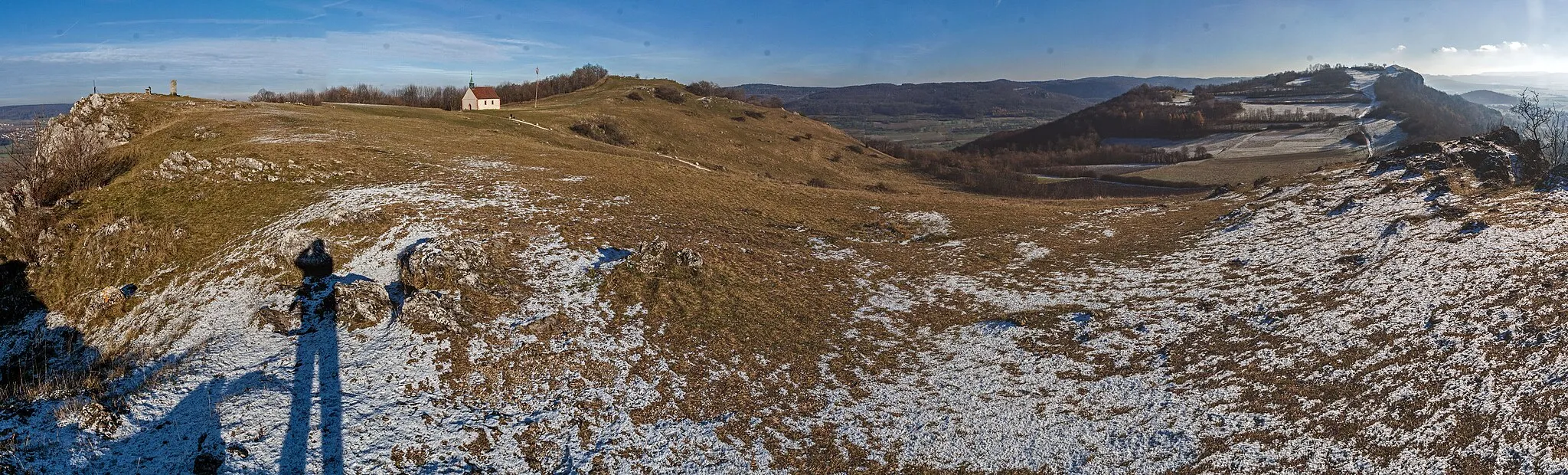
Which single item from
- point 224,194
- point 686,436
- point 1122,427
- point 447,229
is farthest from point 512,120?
point 1122,427

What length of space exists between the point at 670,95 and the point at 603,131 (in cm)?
3336

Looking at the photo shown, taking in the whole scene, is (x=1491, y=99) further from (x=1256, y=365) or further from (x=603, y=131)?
(x=1256, y=365)

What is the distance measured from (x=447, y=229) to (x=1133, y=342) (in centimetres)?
2174

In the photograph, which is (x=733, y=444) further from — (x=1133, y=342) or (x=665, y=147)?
(x=665, y=147)

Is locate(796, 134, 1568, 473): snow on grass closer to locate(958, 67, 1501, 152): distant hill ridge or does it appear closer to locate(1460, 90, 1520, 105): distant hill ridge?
locate(958, 67, 1501, 152): distant hill ridge

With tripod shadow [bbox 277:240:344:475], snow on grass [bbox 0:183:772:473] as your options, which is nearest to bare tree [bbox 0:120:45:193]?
snow on grass [bbox 0:183:772:473]

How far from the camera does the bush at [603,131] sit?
189ft

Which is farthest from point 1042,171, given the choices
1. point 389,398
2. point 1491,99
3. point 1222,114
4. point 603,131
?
point 1491,99

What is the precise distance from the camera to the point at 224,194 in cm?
2478

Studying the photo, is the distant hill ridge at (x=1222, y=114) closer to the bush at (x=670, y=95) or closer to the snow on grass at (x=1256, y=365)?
the bush at (x=670, y=95)

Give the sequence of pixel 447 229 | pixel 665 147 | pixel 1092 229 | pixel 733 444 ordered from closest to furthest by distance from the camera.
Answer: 1. pixel 733 444
2. pixel 447 229
3. pixel 1092 229
4. pixel 665 147

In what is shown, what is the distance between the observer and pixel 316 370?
1443 cm

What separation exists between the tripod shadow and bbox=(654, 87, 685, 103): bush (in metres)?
72.9

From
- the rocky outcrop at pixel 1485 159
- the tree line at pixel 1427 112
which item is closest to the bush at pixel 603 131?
the rocky outcrop at pixel 1485 159
